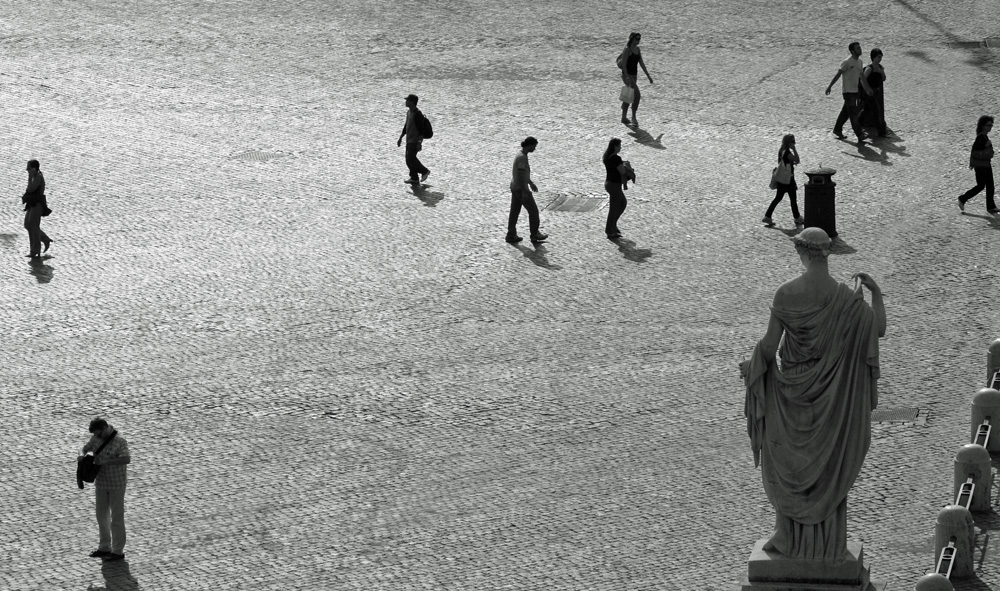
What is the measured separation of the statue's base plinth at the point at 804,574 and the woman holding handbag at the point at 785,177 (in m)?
11.7

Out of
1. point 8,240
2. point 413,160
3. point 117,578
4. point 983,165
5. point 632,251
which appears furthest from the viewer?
point 413,160

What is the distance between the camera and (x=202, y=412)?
48.1 feet

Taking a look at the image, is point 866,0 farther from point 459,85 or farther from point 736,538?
point 736,538

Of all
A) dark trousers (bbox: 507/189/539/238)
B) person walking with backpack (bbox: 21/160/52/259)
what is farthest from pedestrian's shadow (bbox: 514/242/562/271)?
person walking with backpack (bbox: 21/160/52/259)

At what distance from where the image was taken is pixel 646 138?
23828 mm

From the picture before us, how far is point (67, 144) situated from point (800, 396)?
60.6ft

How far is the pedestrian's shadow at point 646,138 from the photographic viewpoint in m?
23.5

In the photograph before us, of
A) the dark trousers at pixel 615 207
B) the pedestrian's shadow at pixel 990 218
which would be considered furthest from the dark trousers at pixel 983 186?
the dark trousers at pixel 615 207

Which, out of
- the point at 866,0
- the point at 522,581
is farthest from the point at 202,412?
the point at 866,0

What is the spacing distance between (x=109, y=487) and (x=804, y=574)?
5600 millimetres

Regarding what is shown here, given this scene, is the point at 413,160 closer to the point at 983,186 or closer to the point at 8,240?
the point at 8,240

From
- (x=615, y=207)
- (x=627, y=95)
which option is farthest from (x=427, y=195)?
(x=627, y=95)

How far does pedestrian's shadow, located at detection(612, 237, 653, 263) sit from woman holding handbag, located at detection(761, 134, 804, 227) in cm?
182

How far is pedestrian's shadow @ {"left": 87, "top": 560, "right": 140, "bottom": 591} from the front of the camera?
36.7ft
